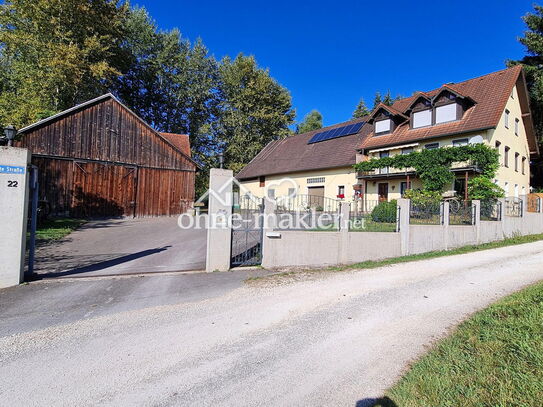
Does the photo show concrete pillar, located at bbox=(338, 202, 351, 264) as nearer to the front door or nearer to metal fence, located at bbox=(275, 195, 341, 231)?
metal fence, located at bbox=(275, 195, 341, 231)

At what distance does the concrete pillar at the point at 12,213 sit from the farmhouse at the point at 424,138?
1753 centimetres

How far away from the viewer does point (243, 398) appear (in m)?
2.43

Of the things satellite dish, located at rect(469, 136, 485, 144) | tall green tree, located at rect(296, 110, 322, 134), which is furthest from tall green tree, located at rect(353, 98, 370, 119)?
satellite dish, located at rect(469, 136, 485, 144)

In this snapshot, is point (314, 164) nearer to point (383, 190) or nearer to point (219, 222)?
point (383, 190)

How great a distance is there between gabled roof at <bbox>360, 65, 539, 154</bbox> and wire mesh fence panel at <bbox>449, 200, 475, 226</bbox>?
812cm

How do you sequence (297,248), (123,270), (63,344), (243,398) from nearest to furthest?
(243,398)
(63,344)
(123,270)
(297,248)

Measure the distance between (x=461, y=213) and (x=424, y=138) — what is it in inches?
384

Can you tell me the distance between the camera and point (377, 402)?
7.85ft

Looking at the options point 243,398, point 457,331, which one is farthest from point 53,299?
point 457,331

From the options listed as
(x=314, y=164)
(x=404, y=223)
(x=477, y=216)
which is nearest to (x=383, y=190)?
(x=314, y=164)

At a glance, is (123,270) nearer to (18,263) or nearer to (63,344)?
(18,263)

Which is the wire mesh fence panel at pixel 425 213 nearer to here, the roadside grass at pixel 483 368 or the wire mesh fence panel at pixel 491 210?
the wire mesh fence panel at pixel 491 210

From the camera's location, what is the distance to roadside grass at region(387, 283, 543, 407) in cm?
237

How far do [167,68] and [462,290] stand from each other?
125 ft
